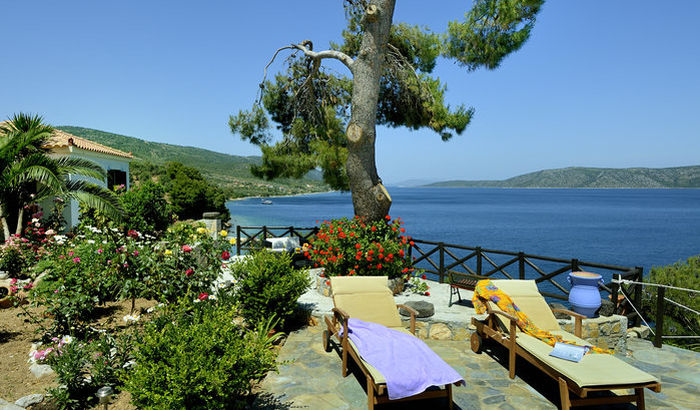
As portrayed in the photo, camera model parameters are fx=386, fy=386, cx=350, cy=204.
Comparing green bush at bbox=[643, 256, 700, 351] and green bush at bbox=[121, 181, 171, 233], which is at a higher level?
green bush at bbox=[121, 181, 171, 233]

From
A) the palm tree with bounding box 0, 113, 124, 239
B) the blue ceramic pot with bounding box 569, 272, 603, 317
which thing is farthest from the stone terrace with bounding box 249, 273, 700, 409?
the palm tree with bounding box 0, 113, 124, 239

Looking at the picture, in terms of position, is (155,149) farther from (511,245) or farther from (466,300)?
(466,300)

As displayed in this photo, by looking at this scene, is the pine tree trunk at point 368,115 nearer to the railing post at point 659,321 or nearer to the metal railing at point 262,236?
the metal railing at point 262,236

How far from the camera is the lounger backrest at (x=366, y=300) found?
206 inches

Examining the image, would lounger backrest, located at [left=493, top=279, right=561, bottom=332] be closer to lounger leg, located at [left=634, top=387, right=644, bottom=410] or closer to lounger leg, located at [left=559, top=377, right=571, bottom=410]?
lounger leg, located at [left=634, top=387, right=644, bottom=410]

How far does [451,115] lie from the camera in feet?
32.6

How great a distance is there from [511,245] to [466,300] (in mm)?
28932

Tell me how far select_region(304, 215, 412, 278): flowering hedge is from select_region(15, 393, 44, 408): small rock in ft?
15.6

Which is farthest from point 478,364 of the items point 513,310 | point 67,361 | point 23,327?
point 23,327

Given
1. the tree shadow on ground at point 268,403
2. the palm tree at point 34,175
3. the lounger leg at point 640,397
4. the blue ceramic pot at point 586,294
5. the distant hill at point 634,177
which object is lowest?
the tree shadow on ground at point 268,403

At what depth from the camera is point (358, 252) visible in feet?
24.4

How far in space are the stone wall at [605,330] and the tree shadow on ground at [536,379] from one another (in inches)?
44.9

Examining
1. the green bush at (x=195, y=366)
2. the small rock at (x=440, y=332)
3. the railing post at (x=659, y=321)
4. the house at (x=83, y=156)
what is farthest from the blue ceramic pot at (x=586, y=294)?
the house at (x=83, y=156)

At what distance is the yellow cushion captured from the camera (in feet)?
11.3
